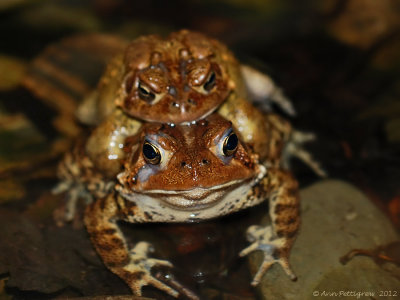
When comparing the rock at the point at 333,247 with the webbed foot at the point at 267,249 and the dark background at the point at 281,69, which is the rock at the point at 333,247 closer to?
the webbed foot at the point at 267,249

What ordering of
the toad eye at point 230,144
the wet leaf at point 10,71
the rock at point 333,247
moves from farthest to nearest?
the wet leaf at point 10,71
the rock at point 333,247
the toad eye at point 230,144

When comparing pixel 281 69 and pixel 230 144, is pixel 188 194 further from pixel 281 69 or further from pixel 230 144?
pixel 281 69

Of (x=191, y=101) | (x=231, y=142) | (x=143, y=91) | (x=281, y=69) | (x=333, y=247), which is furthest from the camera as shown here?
(x=281, y=69)

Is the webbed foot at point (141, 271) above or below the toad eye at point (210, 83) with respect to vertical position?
below

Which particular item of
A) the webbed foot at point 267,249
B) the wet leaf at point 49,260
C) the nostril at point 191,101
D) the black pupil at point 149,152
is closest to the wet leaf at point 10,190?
the wet leaf at point 49,260

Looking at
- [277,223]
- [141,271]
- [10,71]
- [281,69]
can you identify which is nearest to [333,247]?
[277,223]

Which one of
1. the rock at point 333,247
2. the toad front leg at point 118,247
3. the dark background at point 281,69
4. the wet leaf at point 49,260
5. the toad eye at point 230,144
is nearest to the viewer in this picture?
the toad eye at point 230,144
